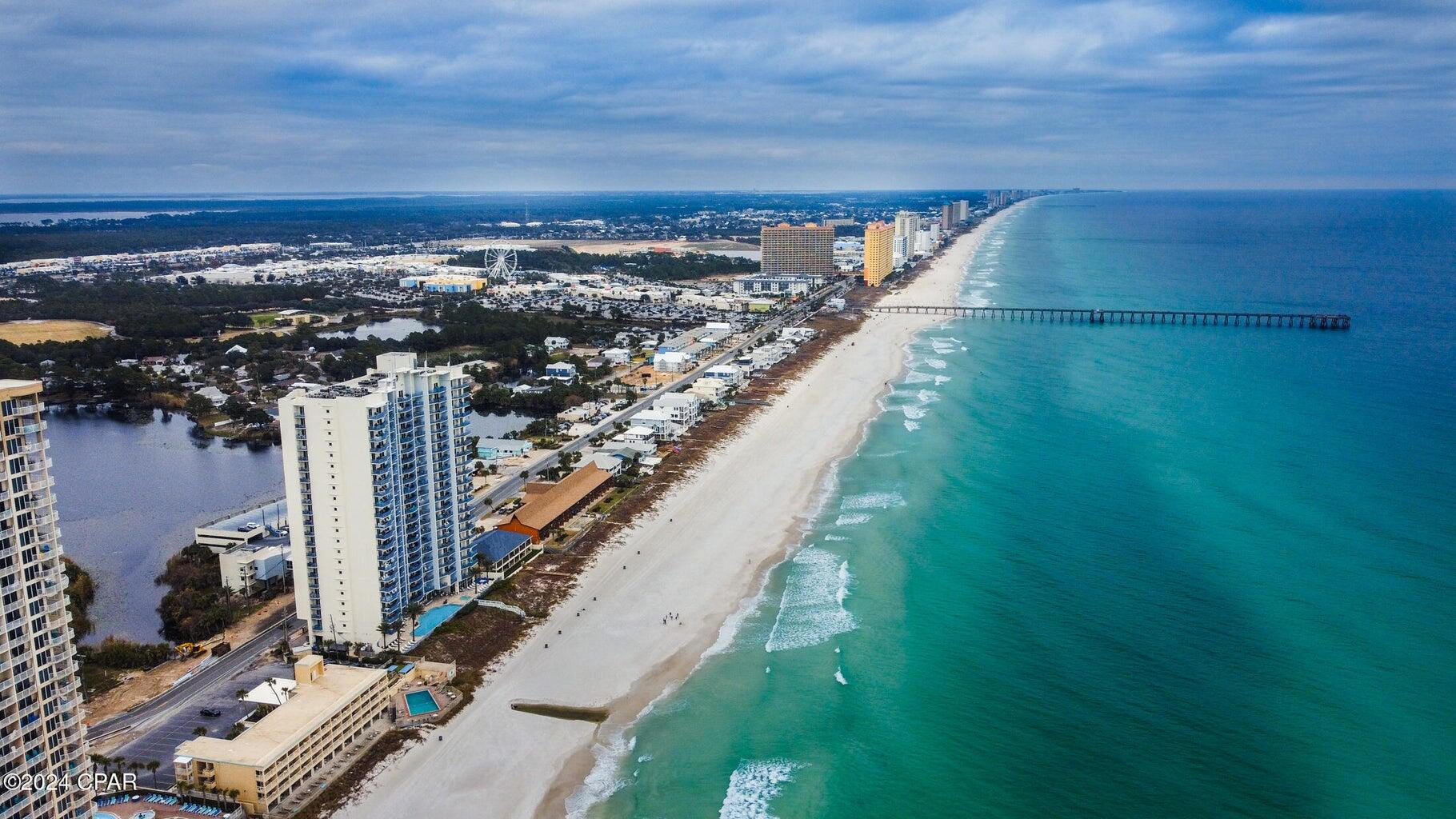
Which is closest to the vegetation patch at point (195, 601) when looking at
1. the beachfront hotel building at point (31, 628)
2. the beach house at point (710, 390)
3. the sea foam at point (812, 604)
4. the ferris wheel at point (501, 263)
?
the beachfront hotel building at point (31, 628)

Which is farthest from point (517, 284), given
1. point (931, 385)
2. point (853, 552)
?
point (853, 552)

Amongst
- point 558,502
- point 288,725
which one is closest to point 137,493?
point 558,502

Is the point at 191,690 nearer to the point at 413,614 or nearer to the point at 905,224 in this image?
the point at 413,614

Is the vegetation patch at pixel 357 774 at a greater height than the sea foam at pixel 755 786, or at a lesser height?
greater

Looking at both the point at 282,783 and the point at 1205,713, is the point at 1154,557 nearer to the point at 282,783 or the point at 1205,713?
the point at 1205,713

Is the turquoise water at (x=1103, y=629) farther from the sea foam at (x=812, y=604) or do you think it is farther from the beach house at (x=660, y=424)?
the beach house at (x=660, y=424)

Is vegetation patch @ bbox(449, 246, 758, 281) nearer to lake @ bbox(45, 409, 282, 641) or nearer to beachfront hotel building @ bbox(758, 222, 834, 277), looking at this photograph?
beachfront hotel building @ bbox(758, 222, 834, 277)

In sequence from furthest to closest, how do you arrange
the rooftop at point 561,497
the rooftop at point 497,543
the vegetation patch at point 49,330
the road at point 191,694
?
1. the vegetation patch at point 49,330
2. the rooftop at point 561,497
3. the rooftop at point 497,543
4. the road at point 191,694
